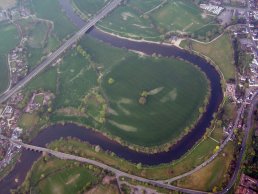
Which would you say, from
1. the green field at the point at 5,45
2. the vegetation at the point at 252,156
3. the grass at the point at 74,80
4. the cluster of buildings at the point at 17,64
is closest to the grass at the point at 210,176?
the vegetation at the point at 252,156

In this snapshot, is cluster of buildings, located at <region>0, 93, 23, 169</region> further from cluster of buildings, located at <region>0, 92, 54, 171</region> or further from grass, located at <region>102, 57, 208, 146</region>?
grass, located at <region>102, 57, 208, 146</region>

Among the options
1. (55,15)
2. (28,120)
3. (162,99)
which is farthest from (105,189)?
(55,15)

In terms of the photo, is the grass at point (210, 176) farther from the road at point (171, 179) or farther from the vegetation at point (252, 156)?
the vegetation at point (252, 156)

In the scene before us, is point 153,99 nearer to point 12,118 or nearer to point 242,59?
point 242,59

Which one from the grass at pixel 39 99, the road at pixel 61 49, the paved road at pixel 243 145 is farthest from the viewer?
the road at pixel 61 49

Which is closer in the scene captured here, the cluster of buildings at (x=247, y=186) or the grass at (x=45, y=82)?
the cluster of buildings at (x=247, y=186)

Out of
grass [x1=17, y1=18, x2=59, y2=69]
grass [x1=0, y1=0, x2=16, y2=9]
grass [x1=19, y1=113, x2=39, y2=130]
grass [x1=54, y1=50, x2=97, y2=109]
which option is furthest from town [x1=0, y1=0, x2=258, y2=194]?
grass [x1=0, y1=0, x2=16, y2=9]

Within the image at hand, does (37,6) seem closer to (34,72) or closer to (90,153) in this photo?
(34,72)

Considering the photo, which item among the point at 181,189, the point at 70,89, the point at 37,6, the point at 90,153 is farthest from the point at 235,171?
the point at 37,6
